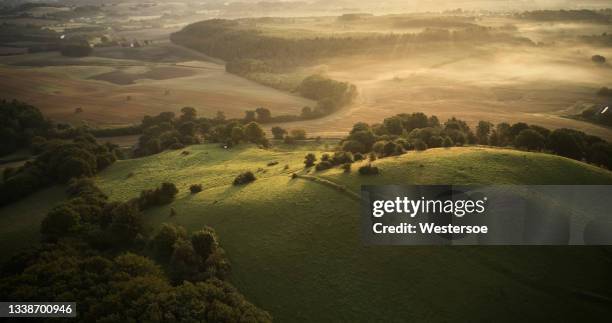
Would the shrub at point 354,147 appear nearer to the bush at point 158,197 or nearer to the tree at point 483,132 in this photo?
the tree at point 483,132

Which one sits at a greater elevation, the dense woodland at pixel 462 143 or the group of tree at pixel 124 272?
the dense woodland at pixel 462 143

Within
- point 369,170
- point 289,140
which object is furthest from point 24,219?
point 289,140

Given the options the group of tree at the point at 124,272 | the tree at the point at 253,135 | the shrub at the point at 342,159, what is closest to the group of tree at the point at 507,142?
the shrub at the point at 342,159

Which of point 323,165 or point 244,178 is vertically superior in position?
point 323,165

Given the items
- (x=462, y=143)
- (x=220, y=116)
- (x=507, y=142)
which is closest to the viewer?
(x=462, y=143)

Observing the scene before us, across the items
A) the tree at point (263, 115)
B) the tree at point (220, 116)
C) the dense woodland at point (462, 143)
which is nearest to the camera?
the dense woodland at point (462, 143)

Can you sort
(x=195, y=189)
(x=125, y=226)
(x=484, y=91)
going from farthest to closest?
1. (x=484, y=91)
2. (x=195, y=189)
3. (x=125, y=226)

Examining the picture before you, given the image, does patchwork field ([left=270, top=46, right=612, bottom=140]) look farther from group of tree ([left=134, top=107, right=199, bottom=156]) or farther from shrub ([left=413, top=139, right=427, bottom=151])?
shrub ([left=413, top=139, right=427, bottom=151])

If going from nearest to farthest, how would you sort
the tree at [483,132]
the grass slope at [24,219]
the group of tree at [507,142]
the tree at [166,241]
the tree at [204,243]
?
the tree at [204,243] → the tree at [166,241] → the grass slope at [24,219] → the group of tree at [507,142] → the tree at [483,132]

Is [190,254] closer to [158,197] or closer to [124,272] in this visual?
[124,272]
